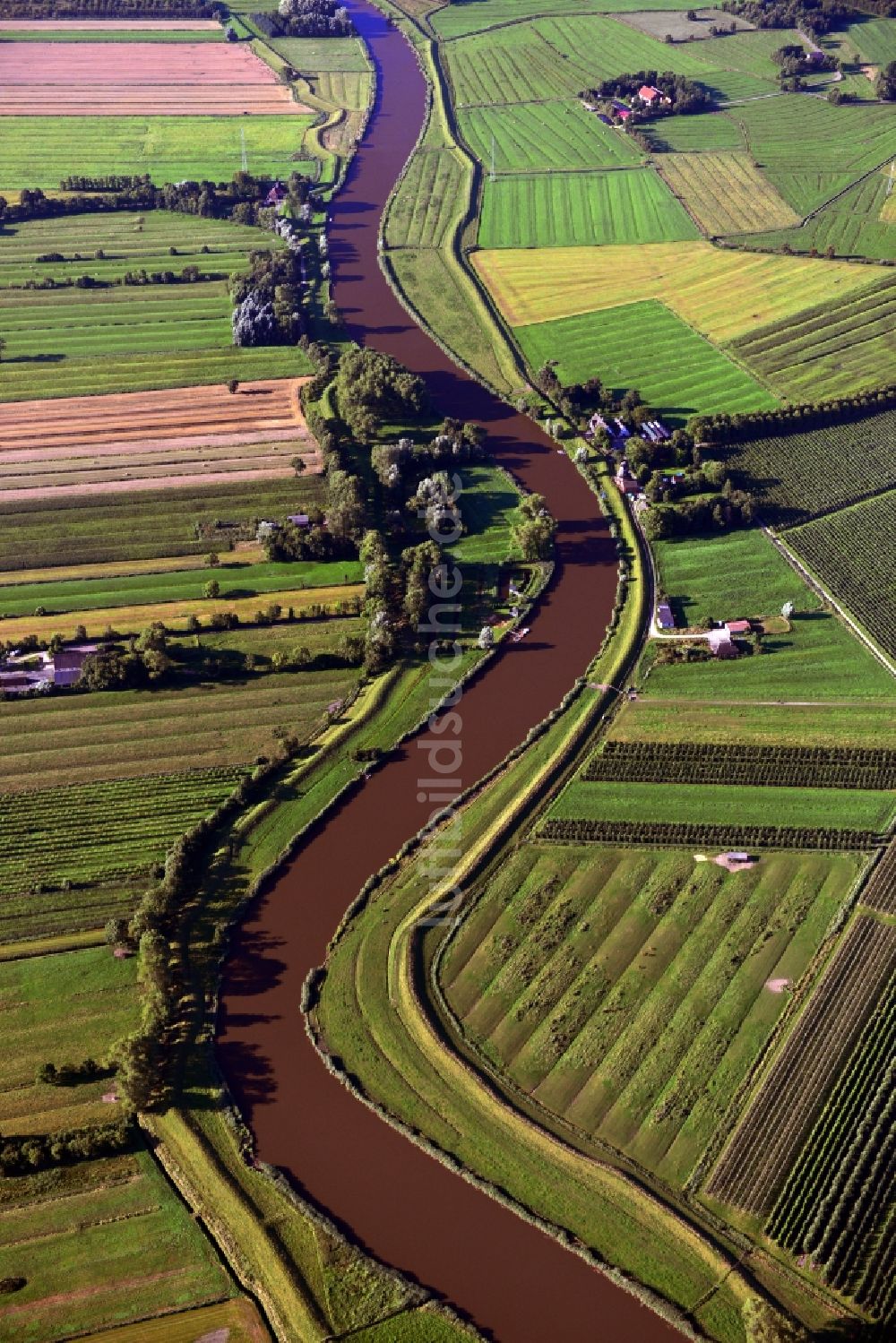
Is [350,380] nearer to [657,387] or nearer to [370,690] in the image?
[657,387]

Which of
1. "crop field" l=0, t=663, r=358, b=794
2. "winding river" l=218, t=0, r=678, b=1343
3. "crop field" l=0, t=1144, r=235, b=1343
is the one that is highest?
"crop field" l=0, t=663, r=358, b=794

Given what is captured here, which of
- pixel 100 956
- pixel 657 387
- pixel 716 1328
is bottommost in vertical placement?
pixel 716 1328

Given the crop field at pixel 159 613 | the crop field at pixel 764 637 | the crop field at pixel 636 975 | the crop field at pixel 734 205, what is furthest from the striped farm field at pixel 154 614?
the crop field at pixel 734 205

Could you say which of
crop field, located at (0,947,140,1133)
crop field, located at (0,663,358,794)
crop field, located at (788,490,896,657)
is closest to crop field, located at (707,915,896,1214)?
crop field, located at (788,490,896,657)

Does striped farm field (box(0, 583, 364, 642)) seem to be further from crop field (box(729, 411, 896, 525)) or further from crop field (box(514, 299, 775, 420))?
crop field (box(514, 299, 775, 420))

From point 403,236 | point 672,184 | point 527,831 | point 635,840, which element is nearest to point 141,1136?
point 527,831

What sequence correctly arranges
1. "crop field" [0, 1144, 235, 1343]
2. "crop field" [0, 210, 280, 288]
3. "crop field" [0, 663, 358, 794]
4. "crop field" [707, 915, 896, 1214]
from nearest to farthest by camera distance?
"crop field" [0, 1144, 235, 1343] < "crop field" [707, 915, 896, 1214] < "crop field" [0, 663, 358, 794] < "crop field" [0, 210, 280, 288]
